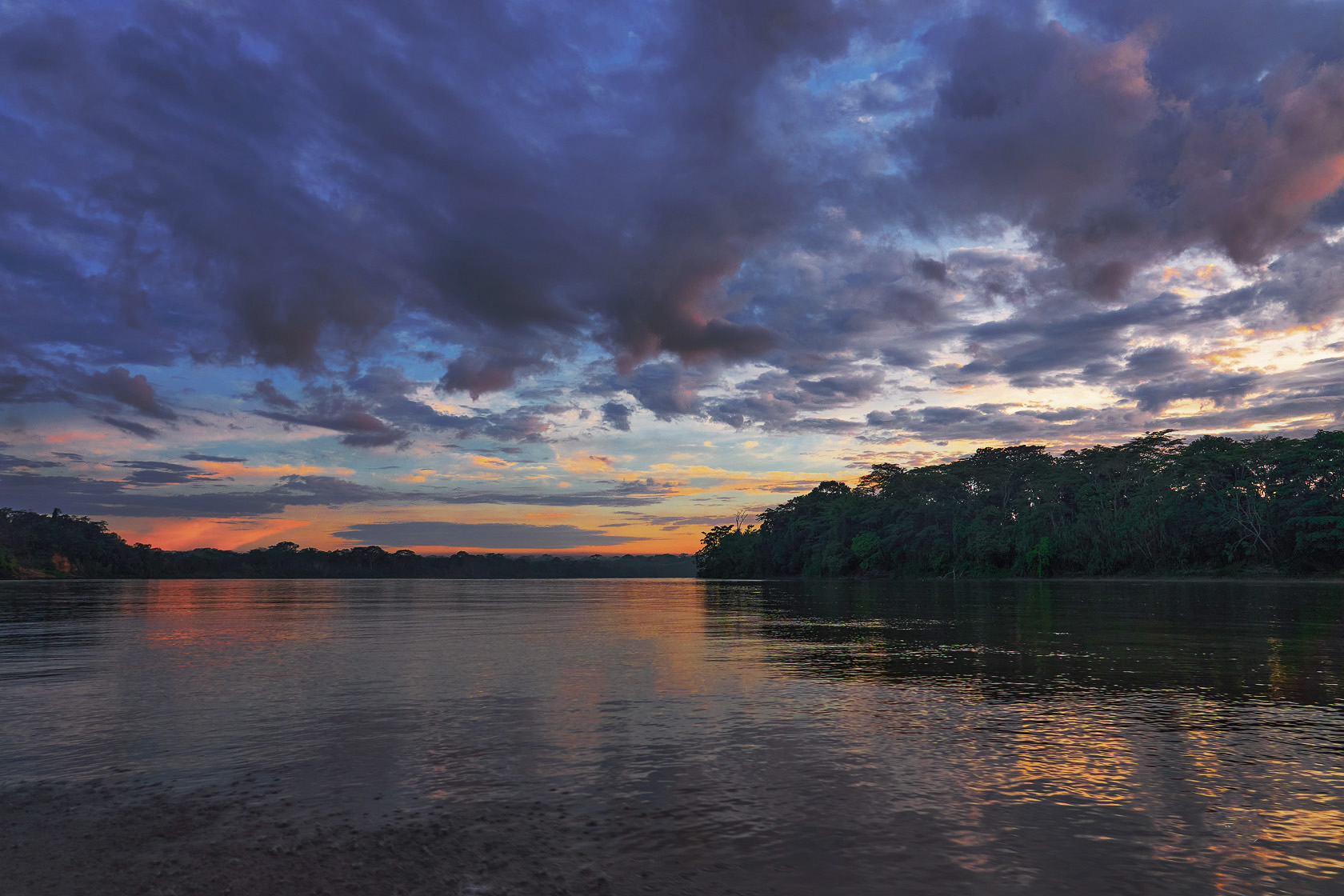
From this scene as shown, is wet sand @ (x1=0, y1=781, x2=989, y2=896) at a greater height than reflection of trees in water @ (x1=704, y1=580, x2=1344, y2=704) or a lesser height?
greater

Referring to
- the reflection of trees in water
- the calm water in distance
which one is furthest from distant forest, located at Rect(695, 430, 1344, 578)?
the calm water in distance

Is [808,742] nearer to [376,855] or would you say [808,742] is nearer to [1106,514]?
[376,855]

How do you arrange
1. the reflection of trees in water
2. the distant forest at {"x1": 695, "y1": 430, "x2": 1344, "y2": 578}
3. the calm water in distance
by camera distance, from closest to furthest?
the calm water in distance, the reflection of trees in water, the distant forest at {"x1": 695, "y1": 430, "x2": 1344, "y2": 578}

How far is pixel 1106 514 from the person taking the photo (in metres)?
115

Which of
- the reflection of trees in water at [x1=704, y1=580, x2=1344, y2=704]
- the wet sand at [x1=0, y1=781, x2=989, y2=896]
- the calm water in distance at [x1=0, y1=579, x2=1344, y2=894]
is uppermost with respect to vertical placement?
the wet sand at [x1=0, y1=781, x2=989, y2=896]

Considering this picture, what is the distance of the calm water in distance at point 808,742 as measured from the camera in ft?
25.1

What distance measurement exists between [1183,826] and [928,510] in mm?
152413

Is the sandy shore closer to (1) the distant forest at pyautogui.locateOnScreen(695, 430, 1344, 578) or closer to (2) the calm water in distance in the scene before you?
(2) the calm water in distance

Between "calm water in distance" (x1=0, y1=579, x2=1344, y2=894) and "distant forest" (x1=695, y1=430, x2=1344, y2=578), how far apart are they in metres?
85.6

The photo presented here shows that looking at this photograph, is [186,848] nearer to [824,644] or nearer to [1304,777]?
[1304,777]

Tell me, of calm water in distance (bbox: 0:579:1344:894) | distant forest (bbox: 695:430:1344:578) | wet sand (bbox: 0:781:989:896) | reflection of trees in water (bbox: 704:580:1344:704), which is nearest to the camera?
wet sand (bbox: 0:781:989:896)

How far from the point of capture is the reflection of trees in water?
18.0 meters

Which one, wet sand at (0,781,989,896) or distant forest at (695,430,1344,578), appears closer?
wet sand at (0,781,989,896)

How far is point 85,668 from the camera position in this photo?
2123 cm
